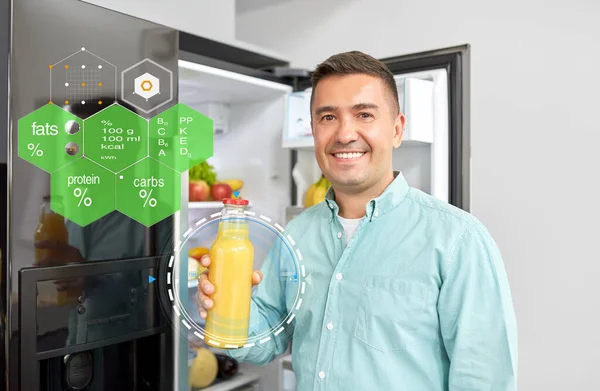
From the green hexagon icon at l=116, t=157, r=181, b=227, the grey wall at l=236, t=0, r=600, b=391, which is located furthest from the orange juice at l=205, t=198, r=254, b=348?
the grey wall at l=236, t=0, r=600, b=391

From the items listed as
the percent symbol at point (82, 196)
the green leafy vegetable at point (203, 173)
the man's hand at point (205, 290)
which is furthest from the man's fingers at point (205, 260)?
the green leafy vegetable at point (203, 173)

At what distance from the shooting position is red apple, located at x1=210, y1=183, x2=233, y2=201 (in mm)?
1380

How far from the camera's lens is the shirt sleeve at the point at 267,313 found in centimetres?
91

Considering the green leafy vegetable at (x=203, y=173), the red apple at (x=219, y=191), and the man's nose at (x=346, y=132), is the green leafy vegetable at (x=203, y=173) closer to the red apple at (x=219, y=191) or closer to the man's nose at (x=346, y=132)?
the red apple at (x=219, y=191)

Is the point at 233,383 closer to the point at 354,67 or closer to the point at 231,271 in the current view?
the point at 231,271

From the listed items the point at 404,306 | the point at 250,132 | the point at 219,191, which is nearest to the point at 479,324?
the point at 404,306

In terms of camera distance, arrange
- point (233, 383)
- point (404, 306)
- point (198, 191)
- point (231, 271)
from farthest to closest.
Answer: point (198, 191) < point (233, 383) < point (404, 306) < point (231, 271)

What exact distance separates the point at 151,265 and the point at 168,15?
0.83m

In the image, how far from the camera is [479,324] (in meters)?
0.85

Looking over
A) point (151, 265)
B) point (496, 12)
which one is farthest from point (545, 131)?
point (151, 265)

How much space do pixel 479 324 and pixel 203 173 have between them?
0.75 meters

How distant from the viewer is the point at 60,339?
0.87 m
